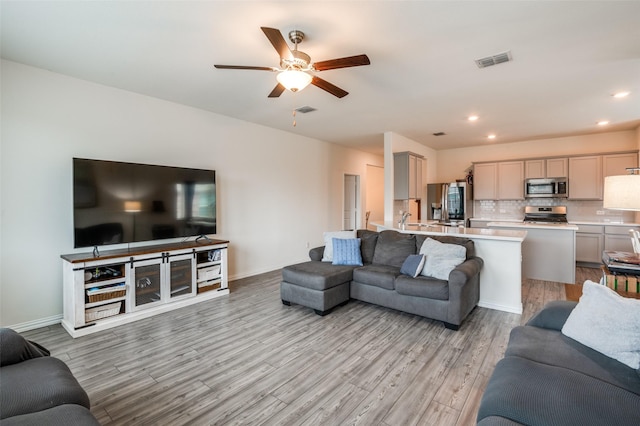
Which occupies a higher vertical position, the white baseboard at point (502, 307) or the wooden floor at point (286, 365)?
the white baseboard at point (502, 307)

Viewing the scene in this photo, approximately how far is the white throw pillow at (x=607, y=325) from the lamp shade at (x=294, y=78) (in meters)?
2.54

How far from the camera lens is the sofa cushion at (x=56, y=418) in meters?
1.16

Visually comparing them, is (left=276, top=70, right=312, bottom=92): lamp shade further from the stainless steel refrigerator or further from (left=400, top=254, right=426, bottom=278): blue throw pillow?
the stainless steel refrigerator

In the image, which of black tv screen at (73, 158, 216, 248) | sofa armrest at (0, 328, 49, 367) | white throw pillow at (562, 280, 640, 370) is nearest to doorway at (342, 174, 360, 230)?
black tv screen at (73, 158, 216, 248)

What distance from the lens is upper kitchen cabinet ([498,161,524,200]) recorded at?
6508 millimetres

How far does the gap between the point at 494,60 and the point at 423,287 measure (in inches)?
96.2

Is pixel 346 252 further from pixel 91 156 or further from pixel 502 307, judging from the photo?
pixel 91 156

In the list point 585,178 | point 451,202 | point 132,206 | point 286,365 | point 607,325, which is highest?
point 585,178

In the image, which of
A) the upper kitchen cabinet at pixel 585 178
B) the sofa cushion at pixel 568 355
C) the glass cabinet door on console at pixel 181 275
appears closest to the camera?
the sofa cushion at pixel 568 355

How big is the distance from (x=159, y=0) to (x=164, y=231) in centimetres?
→ 268

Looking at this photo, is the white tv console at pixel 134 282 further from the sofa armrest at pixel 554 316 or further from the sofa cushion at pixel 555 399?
the sofa armrest at pixel 554 316

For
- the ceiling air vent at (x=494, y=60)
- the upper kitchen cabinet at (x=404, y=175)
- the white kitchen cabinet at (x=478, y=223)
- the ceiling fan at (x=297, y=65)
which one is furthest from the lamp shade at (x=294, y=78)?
the white kitchen cabinet at (x=478, y=223)

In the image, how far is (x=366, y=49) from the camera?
273 centimetres

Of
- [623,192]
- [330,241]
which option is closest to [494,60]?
[623,192]
